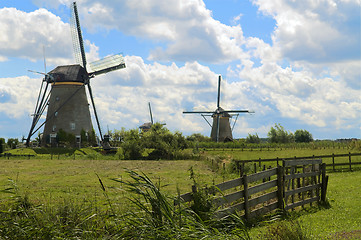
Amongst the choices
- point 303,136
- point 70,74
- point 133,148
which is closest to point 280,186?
point 133,148

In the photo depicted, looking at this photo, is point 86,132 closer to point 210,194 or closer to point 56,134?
point 56,134

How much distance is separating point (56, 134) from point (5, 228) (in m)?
54.7

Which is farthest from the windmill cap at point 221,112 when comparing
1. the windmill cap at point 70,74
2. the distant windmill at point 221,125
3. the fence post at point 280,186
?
the fence post at point 280,186

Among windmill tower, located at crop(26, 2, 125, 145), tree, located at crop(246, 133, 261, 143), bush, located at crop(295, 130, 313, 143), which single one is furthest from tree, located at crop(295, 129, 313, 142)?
windmill tower, located at crop(26, 2, 125, 145)

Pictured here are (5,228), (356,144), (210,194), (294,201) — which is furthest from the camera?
(356,144)

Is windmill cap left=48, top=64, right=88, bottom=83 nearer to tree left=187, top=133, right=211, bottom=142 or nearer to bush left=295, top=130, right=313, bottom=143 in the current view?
tree left=187, top=133, right=211, bottom=142

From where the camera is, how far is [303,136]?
101 m

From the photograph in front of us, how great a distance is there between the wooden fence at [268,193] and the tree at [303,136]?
89629 millimetres

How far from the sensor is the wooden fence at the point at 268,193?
9.74m

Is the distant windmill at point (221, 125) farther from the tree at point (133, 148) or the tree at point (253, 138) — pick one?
the tree at point (133, 148)

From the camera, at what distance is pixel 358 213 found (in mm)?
12023

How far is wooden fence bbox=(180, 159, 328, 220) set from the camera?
9742mm

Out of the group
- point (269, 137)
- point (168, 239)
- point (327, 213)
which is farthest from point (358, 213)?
point (269, 137)

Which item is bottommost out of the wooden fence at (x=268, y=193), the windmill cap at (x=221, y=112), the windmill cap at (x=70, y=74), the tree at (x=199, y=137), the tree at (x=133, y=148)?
the wooden fence at (x=268, y=193)
